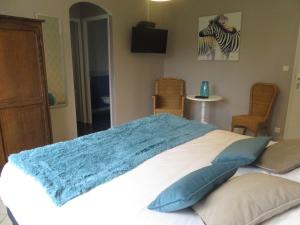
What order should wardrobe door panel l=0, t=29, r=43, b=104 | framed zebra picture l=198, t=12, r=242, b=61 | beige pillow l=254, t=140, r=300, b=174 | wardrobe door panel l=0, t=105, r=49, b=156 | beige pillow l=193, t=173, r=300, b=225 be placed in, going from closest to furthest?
beige pillow l=193, t=173, r=300, b=225, beige pillow l=254, t=140, r=300, b=174, wardrobe door panel l=0, t=29, r=43, b=104, wardrobe door panel l=0, t=105, r=49, b=156, framed zebra picture l=198, t=12, r=242, b=61

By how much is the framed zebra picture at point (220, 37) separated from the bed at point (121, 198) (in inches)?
106

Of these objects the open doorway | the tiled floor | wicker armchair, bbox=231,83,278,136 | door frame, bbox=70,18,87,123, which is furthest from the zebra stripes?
the tiled floor

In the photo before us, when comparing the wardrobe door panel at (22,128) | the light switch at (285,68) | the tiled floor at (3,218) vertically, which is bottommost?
the tiled floor at (3,218)

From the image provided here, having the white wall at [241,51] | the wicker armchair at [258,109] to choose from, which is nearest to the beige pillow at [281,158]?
the wicker armchair at [258,109]

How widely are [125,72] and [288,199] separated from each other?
11.5 feet

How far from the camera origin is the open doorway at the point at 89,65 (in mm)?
4500

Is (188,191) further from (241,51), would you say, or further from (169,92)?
(169,92)

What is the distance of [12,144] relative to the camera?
8.50 ft

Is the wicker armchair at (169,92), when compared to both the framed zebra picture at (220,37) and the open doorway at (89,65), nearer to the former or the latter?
the framed zebra picture at (220,37)

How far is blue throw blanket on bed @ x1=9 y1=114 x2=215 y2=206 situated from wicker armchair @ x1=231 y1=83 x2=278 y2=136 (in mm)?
1394

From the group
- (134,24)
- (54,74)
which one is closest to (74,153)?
(54,74)

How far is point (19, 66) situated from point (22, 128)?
0.68 m

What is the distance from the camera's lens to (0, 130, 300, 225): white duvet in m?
1.07

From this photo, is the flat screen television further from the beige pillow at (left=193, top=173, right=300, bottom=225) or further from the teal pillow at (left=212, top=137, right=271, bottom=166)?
the beige pillow at (left=193, top=173, right=300, bottom=225)
